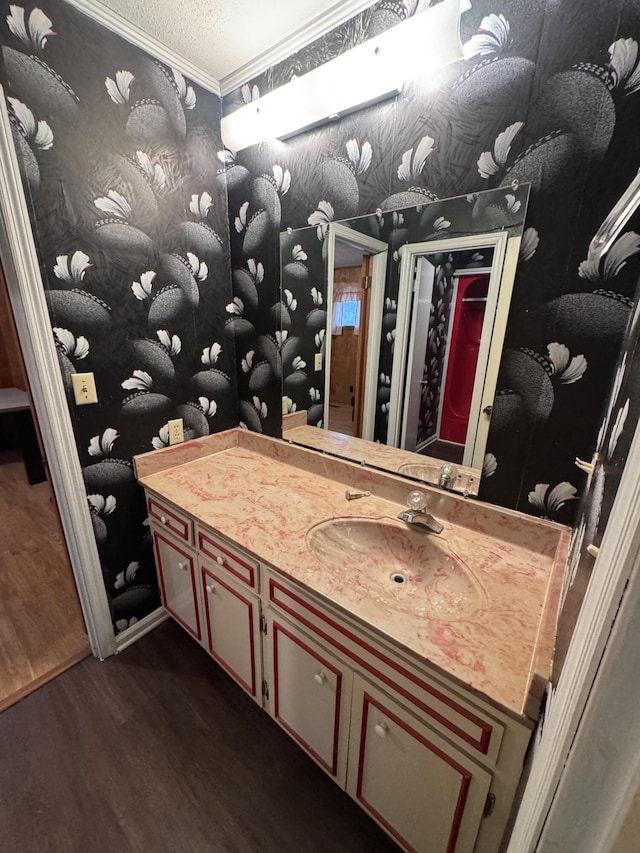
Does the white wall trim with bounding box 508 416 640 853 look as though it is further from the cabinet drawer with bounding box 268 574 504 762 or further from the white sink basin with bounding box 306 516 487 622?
the white sink basin with bounding box 306 516 487 622

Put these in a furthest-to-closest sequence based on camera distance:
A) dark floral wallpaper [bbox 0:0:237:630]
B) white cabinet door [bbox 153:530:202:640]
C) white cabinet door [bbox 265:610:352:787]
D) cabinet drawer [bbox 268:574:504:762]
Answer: white cabinet door [bbox 153:530:202:640]
dark floral wallpaper [bbox 0:0:237:630]
white cabinet door [bbox 265:610:352:787]
cabinet drawer [bbox 268:574:504:762]

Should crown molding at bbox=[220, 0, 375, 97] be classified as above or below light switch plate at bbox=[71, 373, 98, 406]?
above

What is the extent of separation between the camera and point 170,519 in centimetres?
138

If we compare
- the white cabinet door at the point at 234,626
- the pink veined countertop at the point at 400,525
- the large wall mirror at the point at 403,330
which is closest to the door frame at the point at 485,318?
the large wall mirror at the point at 403,330

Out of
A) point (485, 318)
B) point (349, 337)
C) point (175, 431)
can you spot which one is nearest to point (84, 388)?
point (175, 431)

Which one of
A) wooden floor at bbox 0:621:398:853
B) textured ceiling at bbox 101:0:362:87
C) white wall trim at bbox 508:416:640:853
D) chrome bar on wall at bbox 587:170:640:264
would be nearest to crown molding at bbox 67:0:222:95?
textured ceiling at bbox 101:0:362:87

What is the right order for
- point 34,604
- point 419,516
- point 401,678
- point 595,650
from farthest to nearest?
point 34,604, point 419,516, point 401,678, point 595,650

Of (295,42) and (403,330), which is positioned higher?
(295,42)

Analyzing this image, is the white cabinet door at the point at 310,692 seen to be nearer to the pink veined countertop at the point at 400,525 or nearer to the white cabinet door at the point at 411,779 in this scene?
the white cabinet door at the point at 411,779

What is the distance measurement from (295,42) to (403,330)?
105cm

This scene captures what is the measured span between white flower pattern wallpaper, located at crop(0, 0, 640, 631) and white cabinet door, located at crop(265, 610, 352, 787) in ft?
2.33

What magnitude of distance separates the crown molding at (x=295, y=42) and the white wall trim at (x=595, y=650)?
1.52 meters

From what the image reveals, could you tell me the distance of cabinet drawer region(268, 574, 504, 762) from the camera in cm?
70

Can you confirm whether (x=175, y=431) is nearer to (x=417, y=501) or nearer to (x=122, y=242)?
(x=122, y=242)
